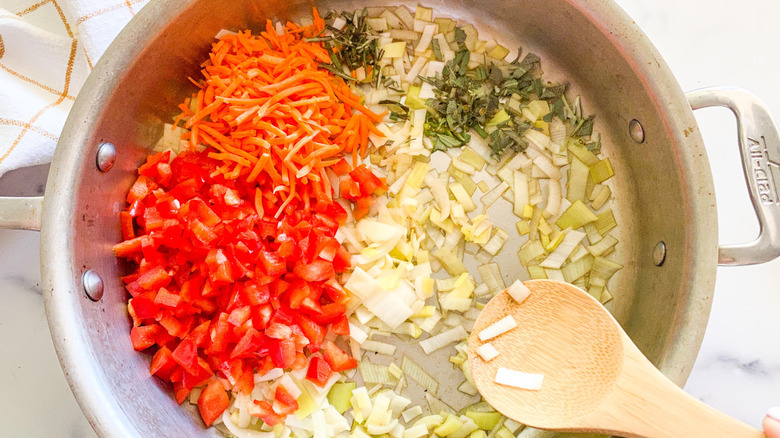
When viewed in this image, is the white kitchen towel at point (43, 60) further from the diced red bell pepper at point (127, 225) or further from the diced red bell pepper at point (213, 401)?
the diced red bell pepper at point (213, 401)

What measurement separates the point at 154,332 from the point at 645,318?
1226 mm

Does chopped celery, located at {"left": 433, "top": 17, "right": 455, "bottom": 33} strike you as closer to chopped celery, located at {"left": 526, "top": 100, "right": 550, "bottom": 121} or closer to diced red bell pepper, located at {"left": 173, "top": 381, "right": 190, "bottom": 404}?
chopped celery, located at {"left": 526, "top": 100, "right": 550, "bottom": 121}

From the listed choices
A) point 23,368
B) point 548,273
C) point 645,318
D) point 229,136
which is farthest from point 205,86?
point 645,318

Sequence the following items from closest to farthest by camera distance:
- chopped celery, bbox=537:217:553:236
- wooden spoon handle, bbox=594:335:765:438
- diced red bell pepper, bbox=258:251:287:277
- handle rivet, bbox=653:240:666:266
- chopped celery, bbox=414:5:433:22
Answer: wooden spoon handle, bbox=594:335:765:438 < diced red bell pepper, bbox=258:251:287:277 < handle rivet, bbox=653:240:666:266 < chopped celery, bbox=537:217:553:236 < chopped celery, bbox=414:5:433:22

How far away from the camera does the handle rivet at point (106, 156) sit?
131 cm

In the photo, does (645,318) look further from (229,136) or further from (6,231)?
(6,231)

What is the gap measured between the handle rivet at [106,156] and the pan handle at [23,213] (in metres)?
0.15

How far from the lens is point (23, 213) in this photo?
121 centimetres

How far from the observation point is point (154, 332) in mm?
1359

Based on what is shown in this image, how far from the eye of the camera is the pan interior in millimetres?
1194

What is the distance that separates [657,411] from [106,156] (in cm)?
131

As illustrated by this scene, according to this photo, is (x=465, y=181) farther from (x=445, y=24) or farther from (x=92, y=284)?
(x=92, y=284)

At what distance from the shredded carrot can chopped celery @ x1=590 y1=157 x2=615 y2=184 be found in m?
0.61

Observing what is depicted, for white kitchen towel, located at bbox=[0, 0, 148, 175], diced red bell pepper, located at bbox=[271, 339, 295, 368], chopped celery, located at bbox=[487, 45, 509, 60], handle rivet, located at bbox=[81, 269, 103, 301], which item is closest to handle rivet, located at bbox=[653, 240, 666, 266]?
chopped celery, located at bbox=[487, 45, 509, 60]
